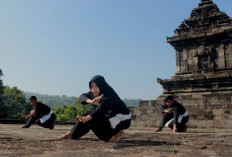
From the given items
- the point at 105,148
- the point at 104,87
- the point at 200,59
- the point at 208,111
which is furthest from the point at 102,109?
the point at 200,59

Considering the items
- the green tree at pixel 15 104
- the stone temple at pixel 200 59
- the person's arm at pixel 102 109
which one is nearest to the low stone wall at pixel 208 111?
the stone temple at pixel 200 59

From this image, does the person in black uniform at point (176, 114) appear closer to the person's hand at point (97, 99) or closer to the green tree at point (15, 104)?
the person's hand at point (97, 99)

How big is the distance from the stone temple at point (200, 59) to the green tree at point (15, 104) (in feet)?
77.9

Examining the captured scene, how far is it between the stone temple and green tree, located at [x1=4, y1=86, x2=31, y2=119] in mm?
23757

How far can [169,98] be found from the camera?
7762 millimetres

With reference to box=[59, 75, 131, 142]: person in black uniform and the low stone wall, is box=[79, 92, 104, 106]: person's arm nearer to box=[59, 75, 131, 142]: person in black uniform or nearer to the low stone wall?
box=[59, 75, 131, 142]: person in black uniform

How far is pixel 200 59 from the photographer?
1838 centimetres

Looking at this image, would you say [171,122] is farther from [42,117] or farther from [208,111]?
[42,117]

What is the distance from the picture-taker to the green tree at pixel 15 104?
33.5 m

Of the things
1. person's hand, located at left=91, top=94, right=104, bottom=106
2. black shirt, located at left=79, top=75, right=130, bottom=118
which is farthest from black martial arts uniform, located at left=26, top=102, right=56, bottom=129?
person's hand, located at left=91, top=94, right=104, bottom=106

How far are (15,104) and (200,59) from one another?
98.0 ft

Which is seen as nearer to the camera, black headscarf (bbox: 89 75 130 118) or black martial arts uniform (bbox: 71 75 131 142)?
black headscarf (bbox: 89 75 130 118)

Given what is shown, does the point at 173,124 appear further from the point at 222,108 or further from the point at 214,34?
the point at 214,34

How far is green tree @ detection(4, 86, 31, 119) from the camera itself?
3350 cm
